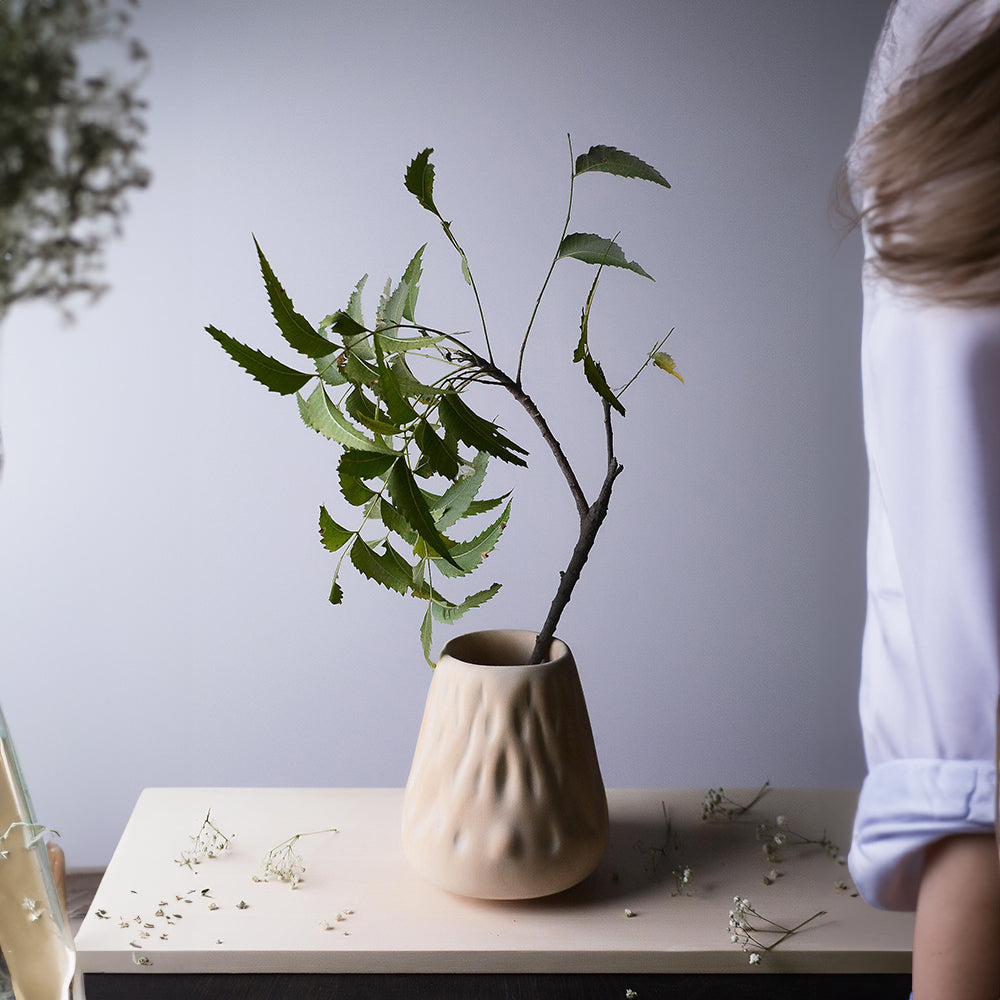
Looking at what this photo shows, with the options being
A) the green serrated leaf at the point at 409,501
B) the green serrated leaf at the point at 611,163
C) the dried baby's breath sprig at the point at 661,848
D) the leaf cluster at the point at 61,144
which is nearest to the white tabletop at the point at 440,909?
the dried baby's breath sprig at the point at 661,848

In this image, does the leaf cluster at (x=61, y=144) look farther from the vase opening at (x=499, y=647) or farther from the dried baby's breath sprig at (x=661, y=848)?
the dried baby's breath sprig at (x=661, y=848)

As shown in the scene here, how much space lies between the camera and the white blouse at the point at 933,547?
1.40 ft

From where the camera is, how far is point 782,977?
658 mm

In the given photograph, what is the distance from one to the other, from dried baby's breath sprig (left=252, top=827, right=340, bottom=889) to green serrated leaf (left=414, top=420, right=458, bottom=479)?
1.05 ft

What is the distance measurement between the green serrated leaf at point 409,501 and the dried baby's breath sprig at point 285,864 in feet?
0.97

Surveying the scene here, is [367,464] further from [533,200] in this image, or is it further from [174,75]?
[174,75]

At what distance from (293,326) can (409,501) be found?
4.9 inches

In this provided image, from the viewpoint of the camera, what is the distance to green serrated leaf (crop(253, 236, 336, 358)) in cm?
57

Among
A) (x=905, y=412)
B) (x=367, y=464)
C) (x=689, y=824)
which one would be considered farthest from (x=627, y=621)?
(x=905, y=412)

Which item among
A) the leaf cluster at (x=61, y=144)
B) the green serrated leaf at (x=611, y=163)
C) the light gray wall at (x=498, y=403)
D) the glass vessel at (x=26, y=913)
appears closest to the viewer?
the glass vessel at (x=26, y=913)

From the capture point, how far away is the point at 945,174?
1.31ft

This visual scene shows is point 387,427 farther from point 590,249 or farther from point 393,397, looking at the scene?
point 590,249

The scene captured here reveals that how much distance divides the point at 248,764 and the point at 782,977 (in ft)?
3.70

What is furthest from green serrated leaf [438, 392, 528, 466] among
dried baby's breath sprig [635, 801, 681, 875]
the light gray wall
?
the light gray wall
